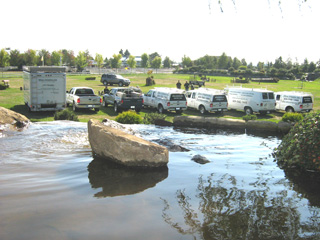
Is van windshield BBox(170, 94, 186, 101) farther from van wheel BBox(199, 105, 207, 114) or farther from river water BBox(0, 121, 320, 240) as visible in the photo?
river water BBox(0, 121, 320, 240)

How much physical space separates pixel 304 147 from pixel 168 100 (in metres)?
17.2

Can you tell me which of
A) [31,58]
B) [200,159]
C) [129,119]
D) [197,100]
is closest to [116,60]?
[31,58]

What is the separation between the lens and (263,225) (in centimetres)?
532

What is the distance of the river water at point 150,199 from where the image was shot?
16.6 ft

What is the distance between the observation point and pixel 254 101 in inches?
1038

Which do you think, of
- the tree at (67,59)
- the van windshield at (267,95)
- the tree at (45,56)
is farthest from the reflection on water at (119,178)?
the tree at (67,59)

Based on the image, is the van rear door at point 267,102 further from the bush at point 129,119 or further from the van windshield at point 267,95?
Answer: the bush at point 129,119

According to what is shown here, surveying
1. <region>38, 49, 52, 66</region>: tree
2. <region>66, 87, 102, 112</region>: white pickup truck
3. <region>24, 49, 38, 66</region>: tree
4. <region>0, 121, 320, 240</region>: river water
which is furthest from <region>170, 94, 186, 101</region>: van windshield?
<region>38, 49, 52, 66</region>: tree

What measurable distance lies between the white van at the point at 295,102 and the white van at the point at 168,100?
860 centimetres

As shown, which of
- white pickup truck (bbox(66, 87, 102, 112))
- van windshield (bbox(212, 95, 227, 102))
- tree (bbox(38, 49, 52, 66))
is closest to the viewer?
white pickup truck (bbox(66, 87, 102, 112))

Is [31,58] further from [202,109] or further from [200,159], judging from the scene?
[200,159]

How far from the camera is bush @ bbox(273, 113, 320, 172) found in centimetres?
791

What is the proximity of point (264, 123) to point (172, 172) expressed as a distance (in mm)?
10131

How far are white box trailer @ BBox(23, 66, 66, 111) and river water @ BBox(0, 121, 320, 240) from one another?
449 inches
